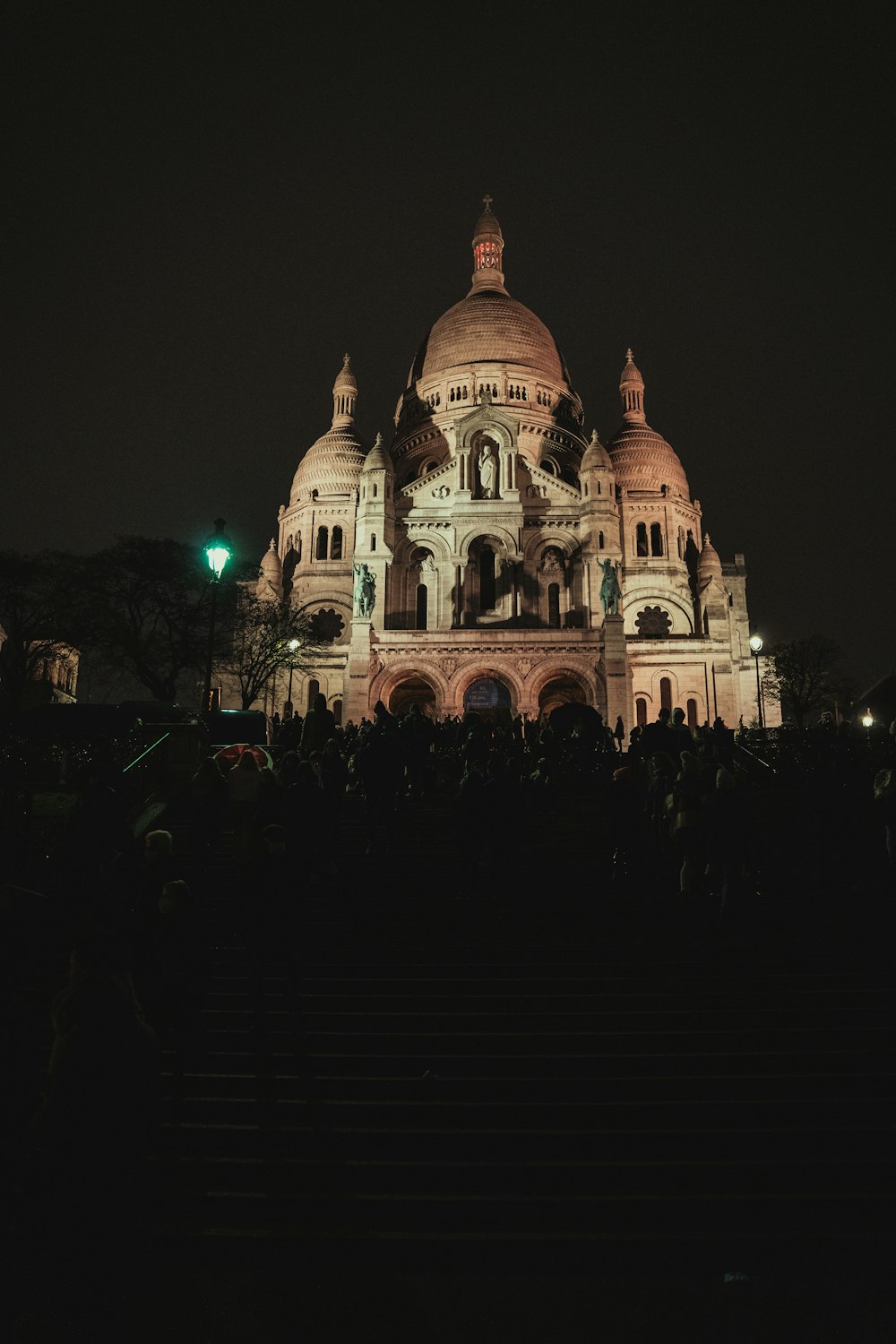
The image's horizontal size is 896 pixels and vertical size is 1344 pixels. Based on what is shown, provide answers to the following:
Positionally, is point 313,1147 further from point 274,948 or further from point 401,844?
point 401,844

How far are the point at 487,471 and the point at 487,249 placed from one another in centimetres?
3611

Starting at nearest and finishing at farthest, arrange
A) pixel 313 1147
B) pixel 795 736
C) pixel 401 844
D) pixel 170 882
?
pixel 313 1147 → pixel 170 882 → pixel 401 844 → pixel 795 736

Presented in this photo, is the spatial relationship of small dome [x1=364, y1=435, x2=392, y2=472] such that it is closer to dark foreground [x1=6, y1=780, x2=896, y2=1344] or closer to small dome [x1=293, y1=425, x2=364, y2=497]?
small dome [x1=293, y1=425, x2=364, y2=497]

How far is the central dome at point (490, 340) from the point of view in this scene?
60.4 metres

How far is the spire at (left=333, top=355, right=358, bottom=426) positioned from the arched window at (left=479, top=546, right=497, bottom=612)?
23.7m

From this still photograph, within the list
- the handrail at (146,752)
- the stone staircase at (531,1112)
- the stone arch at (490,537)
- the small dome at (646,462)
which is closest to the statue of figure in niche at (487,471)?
the stone arch at (490,537)

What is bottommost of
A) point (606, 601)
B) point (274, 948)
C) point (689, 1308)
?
point (689, 1308)

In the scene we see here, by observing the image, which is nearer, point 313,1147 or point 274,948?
point 313,1147

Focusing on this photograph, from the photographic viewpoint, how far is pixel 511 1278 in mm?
5203

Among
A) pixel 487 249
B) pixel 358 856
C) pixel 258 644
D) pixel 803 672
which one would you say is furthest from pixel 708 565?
pixel 358 856

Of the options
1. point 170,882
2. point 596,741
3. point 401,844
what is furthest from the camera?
point 596,741

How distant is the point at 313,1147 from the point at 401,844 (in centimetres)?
808

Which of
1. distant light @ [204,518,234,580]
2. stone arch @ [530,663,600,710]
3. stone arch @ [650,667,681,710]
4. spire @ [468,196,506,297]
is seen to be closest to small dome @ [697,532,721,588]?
stone arch @ [650,667,681,710]

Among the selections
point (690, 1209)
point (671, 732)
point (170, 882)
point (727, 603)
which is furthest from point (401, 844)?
point (727, 603)
